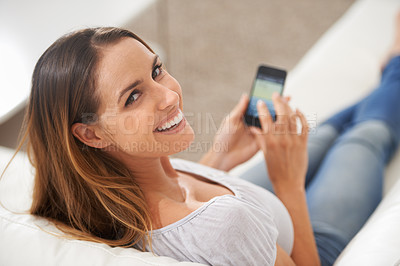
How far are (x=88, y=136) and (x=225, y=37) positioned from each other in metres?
1.77

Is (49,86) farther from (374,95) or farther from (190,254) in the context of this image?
(374,95)

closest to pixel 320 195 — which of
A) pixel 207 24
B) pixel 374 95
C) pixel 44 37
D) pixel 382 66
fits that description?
pixel 374 95

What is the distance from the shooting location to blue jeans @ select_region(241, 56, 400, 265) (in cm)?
94

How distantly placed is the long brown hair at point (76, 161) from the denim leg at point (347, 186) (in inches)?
18.6

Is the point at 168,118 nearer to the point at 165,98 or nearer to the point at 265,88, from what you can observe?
the point at 165,98

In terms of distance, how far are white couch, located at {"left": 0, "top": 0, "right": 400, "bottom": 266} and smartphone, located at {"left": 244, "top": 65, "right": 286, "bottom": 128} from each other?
0.24 m

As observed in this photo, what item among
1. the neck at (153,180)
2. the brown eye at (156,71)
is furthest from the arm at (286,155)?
the brown eye at (156,71)

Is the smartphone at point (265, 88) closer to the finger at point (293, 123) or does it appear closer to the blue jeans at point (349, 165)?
the finger at point (293, 123)

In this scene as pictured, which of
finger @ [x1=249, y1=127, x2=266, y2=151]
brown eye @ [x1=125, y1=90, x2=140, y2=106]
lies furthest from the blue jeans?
brown eye @ [x1=125, y1=90, x2=140, y2=106]

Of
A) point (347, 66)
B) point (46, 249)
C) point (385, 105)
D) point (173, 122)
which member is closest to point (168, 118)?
point (173, 122)

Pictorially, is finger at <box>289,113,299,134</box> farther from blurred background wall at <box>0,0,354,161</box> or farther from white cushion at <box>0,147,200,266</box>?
blurred background wall at <box>0,0,354,161</box>

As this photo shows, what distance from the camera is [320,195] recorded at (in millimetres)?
1007

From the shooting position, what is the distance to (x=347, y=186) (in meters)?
1.01

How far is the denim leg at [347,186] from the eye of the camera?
3.04 ft
